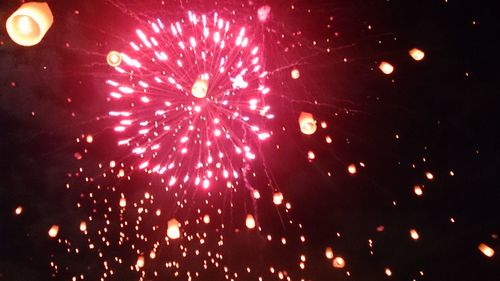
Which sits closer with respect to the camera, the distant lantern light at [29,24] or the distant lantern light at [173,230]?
the distant lantern light at [29,24]

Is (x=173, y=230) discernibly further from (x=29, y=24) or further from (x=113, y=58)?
(x=29, y=24)

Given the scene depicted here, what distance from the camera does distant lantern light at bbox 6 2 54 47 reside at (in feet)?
7.34

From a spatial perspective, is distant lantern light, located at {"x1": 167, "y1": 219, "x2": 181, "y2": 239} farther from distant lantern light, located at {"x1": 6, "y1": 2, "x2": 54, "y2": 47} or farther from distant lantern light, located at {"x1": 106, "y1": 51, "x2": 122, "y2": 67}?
distant lantern light, located at {"x1": 6, "y1": 2, "x2": 54, "y2": 47}

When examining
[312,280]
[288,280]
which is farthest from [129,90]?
[288,280]

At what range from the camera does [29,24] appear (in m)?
2.34

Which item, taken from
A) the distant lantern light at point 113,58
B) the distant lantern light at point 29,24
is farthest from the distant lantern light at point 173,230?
the distant lantern light at point 29,24

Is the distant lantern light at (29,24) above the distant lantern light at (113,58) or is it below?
below

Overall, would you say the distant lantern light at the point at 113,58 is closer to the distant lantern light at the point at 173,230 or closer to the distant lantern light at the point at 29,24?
the distant lantern light at the point at 173,230

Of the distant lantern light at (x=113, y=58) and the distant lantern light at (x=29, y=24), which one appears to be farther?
the distant lantern light at (x=113, y=58)

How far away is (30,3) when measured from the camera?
2232mm

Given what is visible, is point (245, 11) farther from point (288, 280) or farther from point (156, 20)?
point (288, 280)

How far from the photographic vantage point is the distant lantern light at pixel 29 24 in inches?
88.1

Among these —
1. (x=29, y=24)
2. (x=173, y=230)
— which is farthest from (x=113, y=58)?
(x=29, y=24)

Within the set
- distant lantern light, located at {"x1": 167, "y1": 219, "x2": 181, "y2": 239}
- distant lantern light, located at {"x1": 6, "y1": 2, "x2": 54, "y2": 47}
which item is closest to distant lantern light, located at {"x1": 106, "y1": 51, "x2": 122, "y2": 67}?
distant lantern light, located at {"x1": 167, "y1": 219, "x2": 181, "y2": 239}
